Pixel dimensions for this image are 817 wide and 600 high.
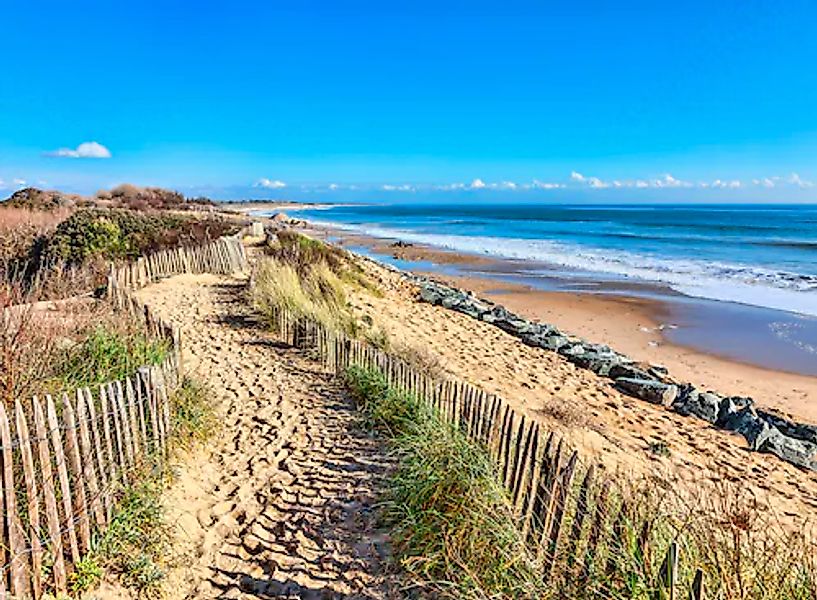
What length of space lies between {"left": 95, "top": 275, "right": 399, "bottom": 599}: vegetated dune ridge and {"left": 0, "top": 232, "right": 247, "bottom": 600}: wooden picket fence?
413 millimetres

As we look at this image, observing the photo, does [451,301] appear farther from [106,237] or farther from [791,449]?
[106,237]

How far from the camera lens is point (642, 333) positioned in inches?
605

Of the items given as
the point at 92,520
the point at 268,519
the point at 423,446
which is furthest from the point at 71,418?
the point at 423,446

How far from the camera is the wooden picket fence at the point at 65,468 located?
10.4 ft

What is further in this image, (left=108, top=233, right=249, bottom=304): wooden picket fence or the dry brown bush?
the dry brown bush

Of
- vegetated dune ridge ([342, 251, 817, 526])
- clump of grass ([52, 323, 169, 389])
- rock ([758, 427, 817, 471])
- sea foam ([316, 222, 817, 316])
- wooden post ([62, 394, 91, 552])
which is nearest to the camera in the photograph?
wooden post ([62, 394, 91, 552])

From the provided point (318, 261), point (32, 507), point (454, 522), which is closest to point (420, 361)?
point (454, 522)

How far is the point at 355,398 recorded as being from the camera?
7742 millimetres

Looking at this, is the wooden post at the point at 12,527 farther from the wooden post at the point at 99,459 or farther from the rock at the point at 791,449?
the rock at the point at 791,449

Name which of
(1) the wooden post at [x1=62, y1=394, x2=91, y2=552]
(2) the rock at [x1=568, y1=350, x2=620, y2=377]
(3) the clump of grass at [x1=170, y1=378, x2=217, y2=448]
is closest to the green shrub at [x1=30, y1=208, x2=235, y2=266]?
(3) the clump of grass at [x1=170, y1=378, x2=217, y2=448]

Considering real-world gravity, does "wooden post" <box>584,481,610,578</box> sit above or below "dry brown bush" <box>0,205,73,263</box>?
below

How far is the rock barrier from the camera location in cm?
799

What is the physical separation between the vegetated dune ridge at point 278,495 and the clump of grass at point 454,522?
0.29 metres

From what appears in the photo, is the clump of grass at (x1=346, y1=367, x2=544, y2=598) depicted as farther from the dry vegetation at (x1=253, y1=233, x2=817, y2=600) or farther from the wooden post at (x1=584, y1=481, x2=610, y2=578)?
the wooden post at (x1=584, y1=481, x2=610, y2=578)
